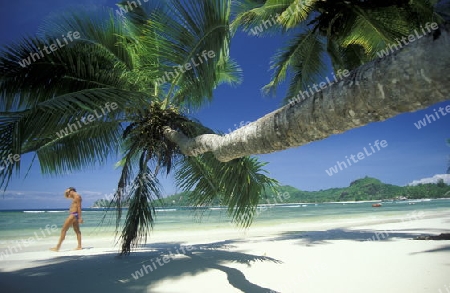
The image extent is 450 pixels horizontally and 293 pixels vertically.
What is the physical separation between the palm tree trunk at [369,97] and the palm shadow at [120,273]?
2210mm

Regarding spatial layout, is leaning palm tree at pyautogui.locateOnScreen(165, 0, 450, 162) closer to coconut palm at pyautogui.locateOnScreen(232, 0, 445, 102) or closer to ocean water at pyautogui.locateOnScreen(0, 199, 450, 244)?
coconut palm at pyautogui.locateOnScreen(232, 0, 445, 102)

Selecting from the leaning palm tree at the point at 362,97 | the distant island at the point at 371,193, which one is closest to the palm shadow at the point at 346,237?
the leaning palm tree at the point at 362,97

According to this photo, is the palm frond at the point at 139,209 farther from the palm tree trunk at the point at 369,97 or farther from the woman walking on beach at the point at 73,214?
the palm tree trunk at the point at 369,97

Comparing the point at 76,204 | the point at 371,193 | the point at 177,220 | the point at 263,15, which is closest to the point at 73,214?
the point at 76,204

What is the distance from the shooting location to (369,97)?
139 cm

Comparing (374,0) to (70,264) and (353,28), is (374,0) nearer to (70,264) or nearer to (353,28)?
(353,28)

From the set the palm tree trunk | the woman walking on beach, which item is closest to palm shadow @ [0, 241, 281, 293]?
the woman walking on beach

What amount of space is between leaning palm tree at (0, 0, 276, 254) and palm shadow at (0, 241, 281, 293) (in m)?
0.61

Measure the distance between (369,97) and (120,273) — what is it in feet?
13.6

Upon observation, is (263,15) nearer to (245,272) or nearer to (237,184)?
(237,184)

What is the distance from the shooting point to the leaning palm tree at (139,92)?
12.7 ft

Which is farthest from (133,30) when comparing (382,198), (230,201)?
(382,198)

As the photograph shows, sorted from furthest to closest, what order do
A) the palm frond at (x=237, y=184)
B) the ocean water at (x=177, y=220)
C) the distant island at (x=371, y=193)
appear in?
→ the distant island at (x=371, y=193) → the ocean water at (x=177, y=220) → the palm frond at (x=237, y=184)

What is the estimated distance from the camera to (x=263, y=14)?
6711 millimetres
